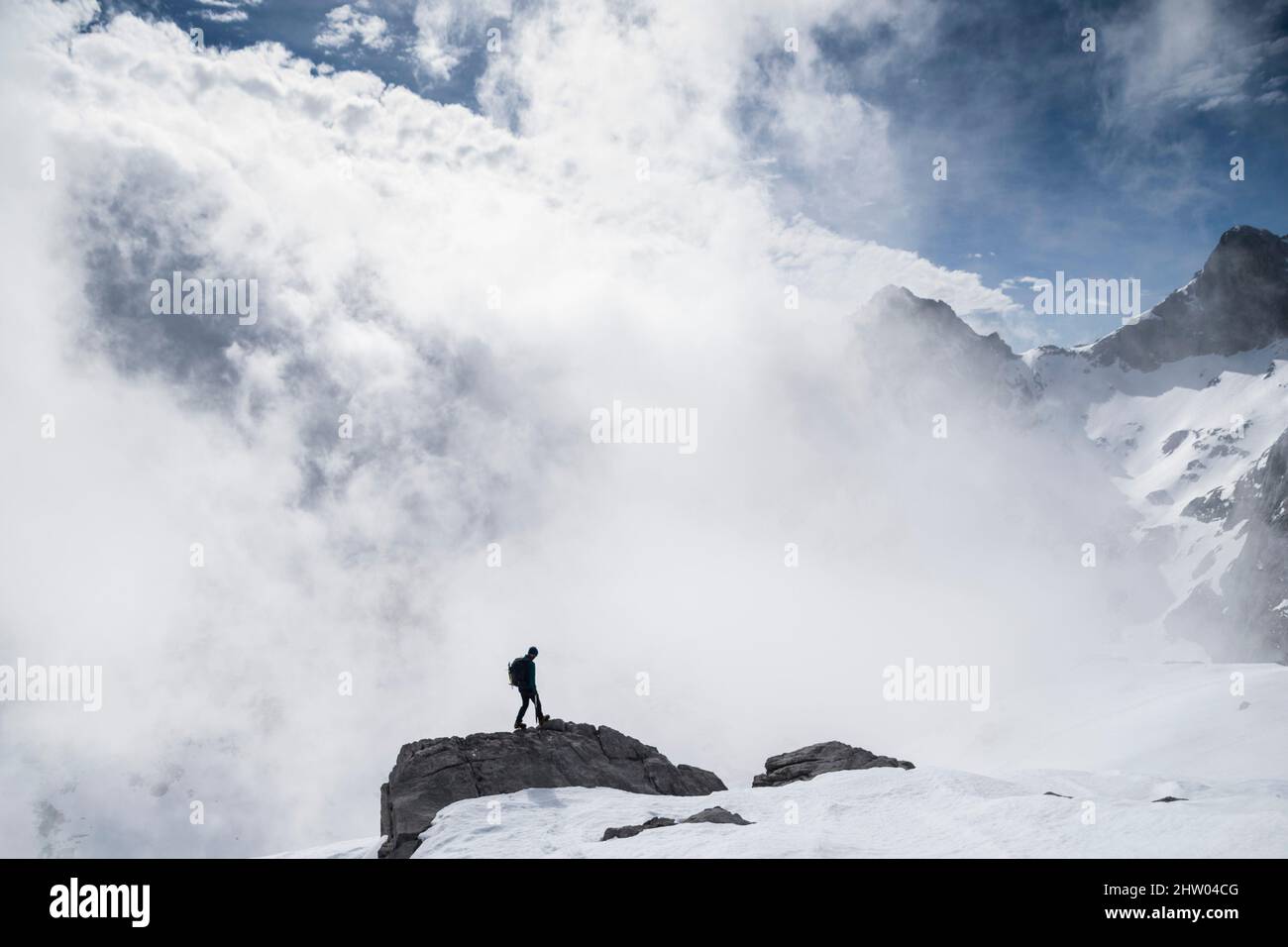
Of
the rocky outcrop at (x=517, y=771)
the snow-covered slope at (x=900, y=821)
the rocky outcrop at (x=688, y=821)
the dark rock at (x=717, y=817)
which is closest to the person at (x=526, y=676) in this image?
the rocky outcrop at (x=517, y=771)

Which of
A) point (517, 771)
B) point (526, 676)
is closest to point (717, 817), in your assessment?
point (517, 771)

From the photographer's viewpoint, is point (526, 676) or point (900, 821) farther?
point (526, 676)

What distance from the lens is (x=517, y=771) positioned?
21844mm

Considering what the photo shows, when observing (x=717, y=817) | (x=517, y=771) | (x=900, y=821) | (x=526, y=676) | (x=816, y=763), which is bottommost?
(x=816, y=763)

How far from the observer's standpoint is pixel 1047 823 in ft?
46.7

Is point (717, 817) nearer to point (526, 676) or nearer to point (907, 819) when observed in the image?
point (907, 819)

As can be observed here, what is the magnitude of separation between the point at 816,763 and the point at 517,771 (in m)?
9.46

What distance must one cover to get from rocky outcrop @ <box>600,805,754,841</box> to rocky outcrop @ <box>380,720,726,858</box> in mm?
4833

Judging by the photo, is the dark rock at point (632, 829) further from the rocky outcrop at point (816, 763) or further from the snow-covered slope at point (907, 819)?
the rocky outcrop at point (816, 763)

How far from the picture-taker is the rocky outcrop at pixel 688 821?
16328mm
